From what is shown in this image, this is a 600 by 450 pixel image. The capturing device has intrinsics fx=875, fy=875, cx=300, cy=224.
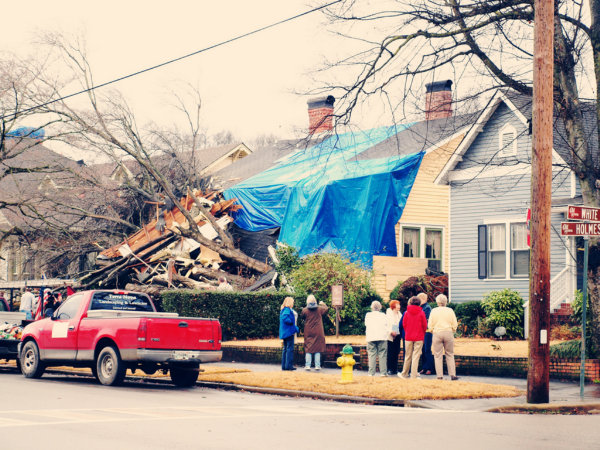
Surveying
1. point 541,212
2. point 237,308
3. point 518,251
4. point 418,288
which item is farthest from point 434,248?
point 541,212

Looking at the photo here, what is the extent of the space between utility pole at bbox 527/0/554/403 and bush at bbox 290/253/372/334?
503 inches

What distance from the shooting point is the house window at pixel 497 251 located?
27172 millimetres

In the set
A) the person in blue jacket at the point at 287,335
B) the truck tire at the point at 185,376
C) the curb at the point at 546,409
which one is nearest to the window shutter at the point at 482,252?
the person in blue jacket at the point at 287,335

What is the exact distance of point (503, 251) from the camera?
89.2 feet

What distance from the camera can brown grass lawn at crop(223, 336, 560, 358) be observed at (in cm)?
1992

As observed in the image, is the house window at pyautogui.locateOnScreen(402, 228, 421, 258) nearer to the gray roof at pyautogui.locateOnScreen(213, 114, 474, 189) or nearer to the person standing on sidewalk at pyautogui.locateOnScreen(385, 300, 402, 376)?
the gray roof at pyautogui.locateOnScreen(213, 114, 474, 189)

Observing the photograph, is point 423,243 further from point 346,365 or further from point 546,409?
point 546,409

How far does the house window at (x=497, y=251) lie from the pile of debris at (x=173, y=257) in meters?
8.93

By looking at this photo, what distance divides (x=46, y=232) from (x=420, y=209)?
1541cm

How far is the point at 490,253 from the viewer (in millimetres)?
27469

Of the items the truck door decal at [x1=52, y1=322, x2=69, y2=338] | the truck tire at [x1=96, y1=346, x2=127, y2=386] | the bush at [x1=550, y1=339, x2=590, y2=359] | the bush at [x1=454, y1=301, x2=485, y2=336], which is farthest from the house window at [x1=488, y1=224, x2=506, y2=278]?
the truck door decal at [x1=52, y1=322, x2=69, y2=338]

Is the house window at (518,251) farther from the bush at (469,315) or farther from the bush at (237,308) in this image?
the bush at (237,308)

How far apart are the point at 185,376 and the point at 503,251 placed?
13144mm

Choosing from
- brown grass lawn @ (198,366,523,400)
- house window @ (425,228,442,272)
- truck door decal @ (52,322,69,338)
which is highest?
house window @ (425,228,442,272)
